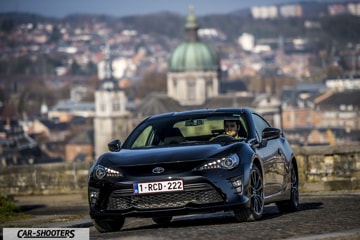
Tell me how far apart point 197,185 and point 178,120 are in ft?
4.86

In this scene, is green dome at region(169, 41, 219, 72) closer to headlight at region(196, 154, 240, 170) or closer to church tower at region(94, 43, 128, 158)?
church tower at region(94, 43, 128, 158)

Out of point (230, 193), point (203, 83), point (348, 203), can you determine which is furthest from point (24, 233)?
point (203, 83)

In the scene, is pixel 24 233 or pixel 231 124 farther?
pixel 231 124

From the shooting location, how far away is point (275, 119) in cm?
16300

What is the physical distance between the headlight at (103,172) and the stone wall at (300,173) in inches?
306

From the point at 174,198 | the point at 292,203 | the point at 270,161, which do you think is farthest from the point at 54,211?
the point at 174,198

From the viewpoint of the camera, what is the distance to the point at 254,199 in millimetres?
12828

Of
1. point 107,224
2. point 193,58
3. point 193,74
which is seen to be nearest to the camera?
point 107,224

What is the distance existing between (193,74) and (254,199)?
17330 centimetres

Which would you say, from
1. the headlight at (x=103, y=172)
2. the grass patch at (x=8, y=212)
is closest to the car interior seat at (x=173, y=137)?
the headlight at (x=103, y=172)

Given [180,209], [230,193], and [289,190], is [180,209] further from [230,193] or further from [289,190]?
[289,190]

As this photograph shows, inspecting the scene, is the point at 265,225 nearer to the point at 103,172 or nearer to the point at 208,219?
the point at 103,172

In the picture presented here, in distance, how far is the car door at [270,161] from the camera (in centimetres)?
1345

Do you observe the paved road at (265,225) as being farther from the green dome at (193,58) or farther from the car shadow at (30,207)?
the green dome at (193,58)
